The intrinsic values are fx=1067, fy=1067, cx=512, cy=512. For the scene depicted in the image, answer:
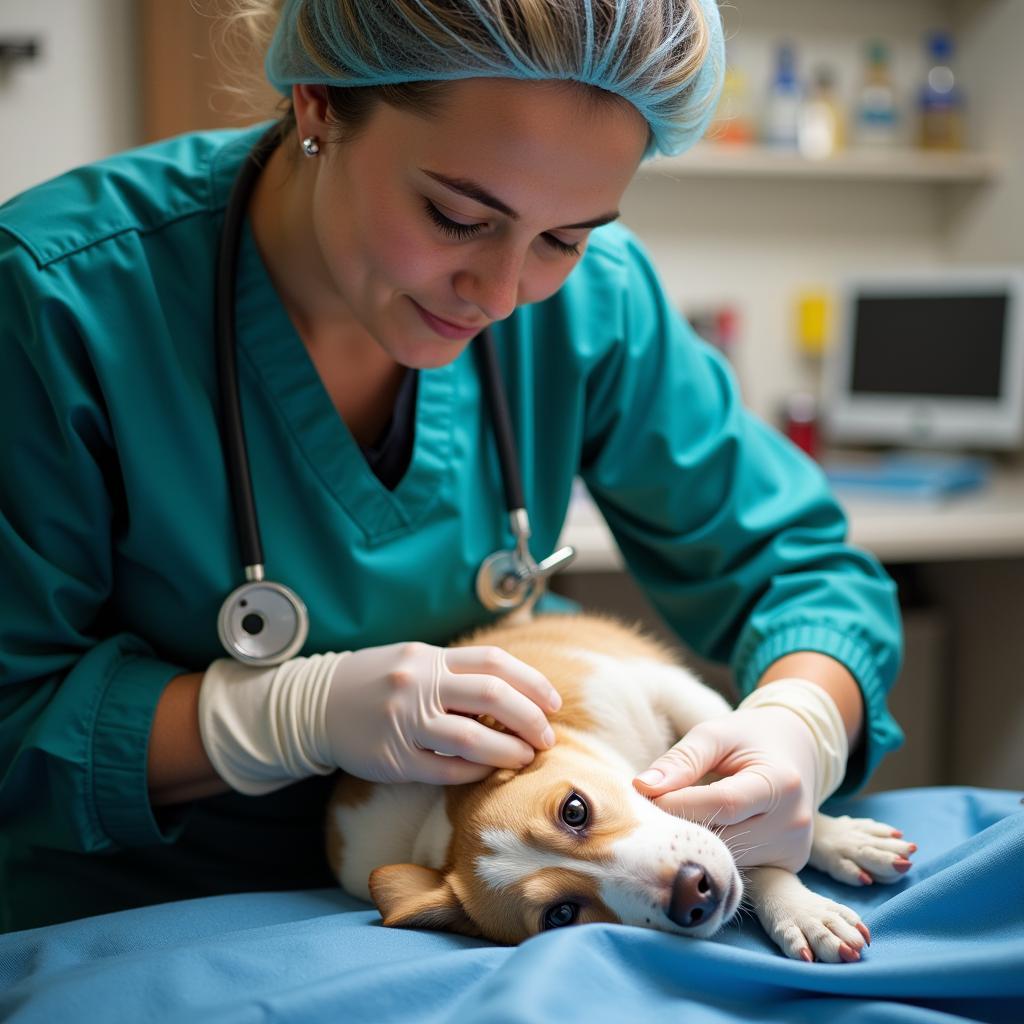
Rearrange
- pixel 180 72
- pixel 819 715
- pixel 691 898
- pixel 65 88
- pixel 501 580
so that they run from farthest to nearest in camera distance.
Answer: pixel 65 88, pixel 180 72, pixel 501 580, pixel 819 715, pixel 691 898

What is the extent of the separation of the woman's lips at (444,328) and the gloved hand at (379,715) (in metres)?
0.28

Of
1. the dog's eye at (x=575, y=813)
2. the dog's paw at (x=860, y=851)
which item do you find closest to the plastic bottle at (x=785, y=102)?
the dog's paw at (x=860, y=851)

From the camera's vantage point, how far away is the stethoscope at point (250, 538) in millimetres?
980

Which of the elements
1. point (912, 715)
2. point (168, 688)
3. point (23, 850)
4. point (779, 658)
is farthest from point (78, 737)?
point (912, 715)

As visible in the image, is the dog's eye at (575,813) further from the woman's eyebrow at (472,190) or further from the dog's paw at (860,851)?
the woman's eyebrow at (472,190)

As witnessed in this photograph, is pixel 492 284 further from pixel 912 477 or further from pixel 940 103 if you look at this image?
pixel 940 103

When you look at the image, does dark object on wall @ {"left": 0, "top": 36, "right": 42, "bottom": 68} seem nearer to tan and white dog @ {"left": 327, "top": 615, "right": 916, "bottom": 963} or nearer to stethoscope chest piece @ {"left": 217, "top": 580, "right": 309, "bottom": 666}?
stethoscope chest piece @ {"left": 217, "top": 580, "right": 309, "bottom": 666}

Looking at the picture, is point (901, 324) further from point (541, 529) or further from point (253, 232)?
point (253, 232)

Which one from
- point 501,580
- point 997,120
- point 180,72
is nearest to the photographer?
point 501,580

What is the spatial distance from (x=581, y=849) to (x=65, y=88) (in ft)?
6.96

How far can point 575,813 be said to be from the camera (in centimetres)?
88

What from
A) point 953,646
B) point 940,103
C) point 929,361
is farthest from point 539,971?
point 940,103

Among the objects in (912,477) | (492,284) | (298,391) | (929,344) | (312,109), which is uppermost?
(312,109)

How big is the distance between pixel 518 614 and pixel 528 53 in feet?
2.04
